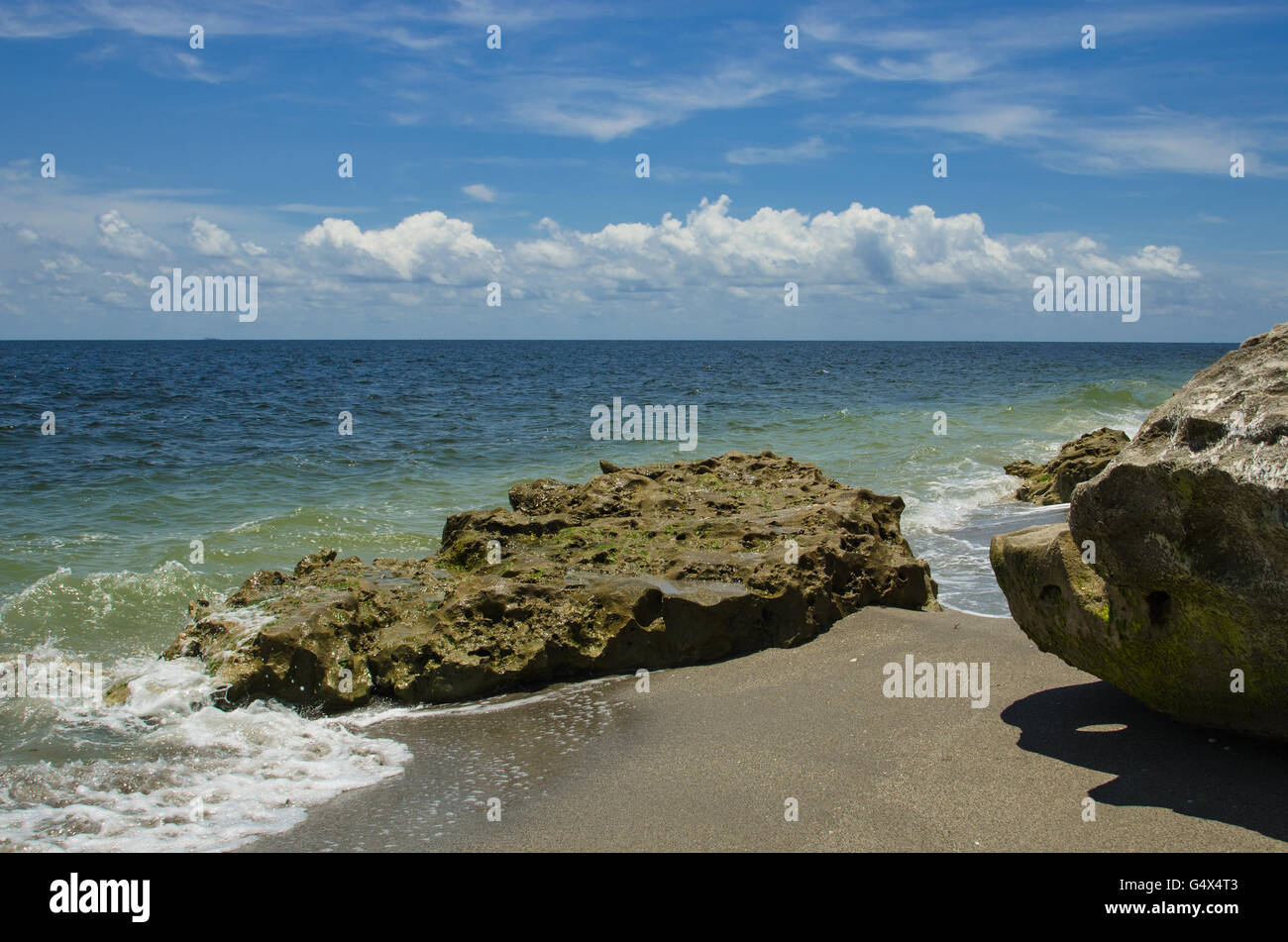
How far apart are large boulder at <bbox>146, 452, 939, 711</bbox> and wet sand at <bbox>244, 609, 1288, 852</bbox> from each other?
46 centimetres

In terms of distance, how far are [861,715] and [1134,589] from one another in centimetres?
205

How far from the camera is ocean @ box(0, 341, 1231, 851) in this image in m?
5.74

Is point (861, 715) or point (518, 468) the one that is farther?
point (518, 468)

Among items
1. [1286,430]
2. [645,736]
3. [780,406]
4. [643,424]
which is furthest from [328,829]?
[780,406]

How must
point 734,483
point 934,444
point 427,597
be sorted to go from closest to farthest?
1. point 427,597
2. point 734,483
3. point 934,444

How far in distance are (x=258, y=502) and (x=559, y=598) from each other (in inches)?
408

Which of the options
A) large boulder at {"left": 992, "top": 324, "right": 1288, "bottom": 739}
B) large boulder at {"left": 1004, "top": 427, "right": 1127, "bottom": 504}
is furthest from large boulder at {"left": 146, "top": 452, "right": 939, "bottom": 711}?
large boulder at {"left": 1004, "top": 427, "right": 1127, "bottom": 504}

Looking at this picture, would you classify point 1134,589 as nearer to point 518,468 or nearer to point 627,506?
point 627,506

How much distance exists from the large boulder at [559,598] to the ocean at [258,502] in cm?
42

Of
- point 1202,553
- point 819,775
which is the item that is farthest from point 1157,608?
point 819,775

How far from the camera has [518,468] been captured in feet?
66.9

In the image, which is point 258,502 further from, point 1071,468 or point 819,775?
point 1071,468

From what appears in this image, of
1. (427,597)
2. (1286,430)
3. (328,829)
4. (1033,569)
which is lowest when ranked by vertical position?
(328,829)
